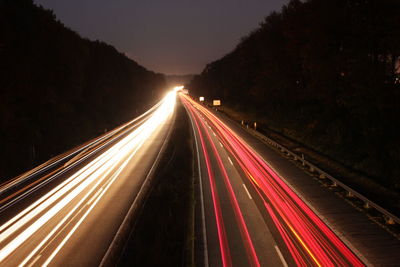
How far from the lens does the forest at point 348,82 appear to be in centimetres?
2389

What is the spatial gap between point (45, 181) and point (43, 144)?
44.7 feet

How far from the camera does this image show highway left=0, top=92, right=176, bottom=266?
12.8 m

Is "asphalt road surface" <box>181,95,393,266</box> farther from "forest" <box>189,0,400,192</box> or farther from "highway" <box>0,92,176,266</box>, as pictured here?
"forest" <box>189,0,400,192</box>

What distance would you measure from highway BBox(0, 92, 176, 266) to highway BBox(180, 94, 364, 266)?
4585 mm

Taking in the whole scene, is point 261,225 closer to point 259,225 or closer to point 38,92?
point 259,225

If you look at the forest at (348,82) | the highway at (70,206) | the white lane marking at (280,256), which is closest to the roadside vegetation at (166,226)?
the highway at (70,206)

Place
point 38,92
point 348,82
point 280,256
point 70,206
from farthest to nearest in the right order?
point 38,92 < point 348,82 < point 70,206 < point 280,256

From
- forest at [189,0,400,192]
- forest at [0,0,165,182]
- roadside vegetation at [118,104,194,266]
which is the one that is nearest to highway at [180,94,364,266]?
roadside vegetation at [118,104,194,266]

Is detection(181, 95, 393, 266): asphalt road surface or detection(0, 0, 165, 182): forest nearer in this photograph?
detection(181, 95, 393, 266): asphalt road surface

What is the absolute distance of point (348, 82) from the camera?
28.9 m

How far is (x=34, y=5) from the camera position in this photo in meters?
40.7

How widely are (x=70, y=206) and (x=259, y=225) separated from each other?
10.3 m

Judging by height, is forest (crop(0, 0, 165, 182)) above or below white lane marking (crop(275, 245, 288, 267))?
above

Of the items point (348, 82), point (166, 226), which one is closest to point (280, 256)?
point (166, 226)
